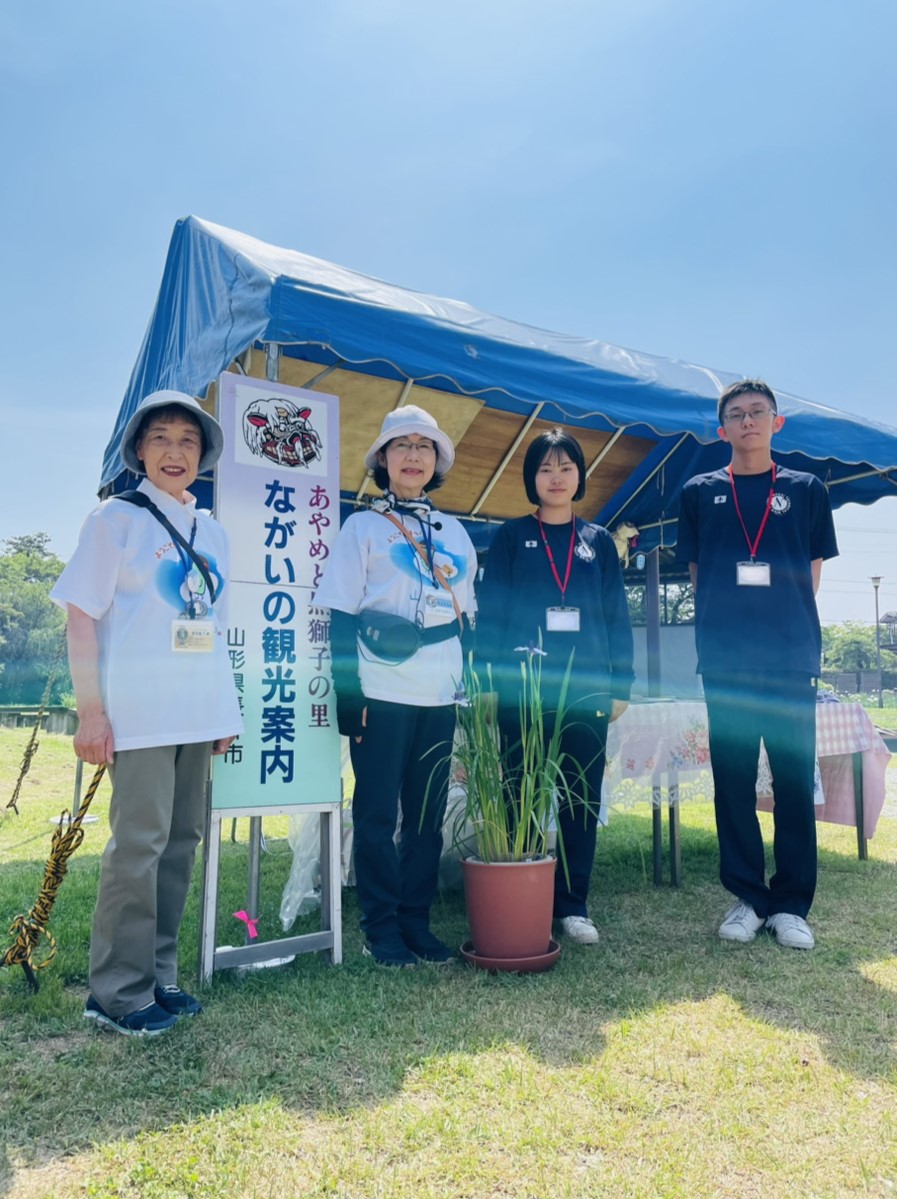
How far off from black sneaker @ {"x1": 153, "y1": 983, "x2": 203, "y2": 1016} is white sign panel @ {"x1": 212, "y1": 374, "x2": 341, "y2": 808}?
1.49 ft

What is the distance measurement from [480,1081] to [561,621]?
134 centimetres

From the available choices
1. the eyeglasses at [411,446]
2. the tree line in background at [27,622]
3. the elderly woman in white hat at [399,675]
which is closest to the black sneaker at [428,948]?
the elderly woman in white hat at [399,675]

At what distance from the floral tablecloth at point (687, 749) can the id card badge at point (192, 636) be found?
1.63m

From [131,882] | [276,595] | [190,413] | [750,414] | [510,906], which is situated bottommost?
[510,906]

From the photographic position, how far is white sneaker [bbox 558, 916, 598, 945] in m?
2.50

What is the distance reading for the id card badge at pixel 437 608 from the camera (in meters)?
2.36

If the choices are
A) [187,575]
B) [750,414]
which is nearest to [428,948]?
[187,575]

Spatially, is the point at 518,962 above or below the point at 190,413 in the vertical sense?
below

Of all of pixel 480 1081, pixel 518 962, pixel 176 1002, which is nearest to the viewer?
pixel 480 1081

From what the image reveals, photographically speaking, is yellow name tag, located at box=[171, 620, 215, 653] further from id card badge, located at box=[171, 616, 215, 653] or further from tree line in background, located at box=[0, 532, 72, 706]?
tree line in background, located at box=[0, 532, 72, 706]

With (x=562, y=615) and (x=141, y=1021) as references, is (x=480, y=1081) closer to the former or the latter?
(x=141, y=1021)

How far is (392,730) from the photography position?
90.4 inches

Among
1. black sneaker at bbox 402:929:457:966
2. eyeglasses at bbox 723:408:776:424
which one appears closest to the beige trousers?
black sneaker at bbox 402:929:457:966

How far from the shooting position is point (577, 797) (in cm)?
257
